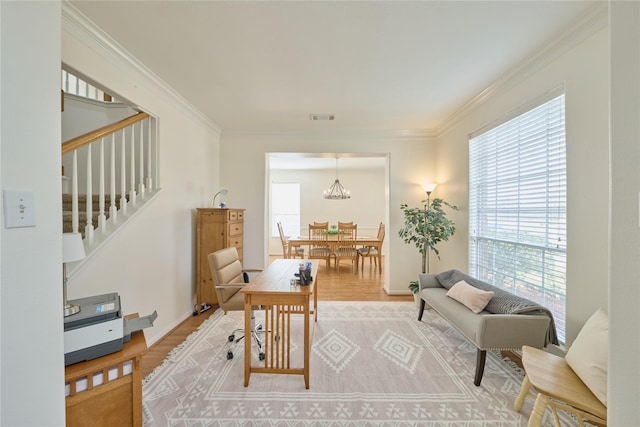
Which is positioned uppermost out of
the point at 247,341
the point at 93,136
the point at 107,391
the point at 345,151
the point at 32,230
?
the point at 345,151

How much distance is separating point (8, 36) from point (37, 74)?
110mm

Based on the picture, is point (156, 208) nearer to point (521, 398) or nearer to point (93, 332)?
point (93, 332)

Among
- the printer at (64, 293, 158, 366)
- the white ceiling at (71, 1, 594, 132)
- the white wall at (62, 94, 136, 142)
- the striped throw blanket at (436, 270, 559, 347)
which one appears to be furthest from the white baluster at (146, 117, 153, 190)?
the striped throw blanket at (436, 270, 559, 347)

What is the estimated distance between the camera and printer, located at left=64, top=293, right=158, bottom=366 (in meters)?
1.18

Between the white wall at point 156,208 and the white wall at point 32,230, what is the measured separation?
1.20 m

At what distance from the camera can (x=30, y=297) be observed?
2.65 ft

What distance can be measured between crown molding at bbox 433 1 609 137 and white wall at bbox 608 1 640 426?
122 centimetres

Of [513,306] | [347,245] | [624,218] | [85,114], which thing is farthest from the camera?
[347,245]

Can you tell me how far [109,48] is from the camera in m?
2.03

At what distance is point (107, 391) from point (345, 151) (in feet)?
12.6

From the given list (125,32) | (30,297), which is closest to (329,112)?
(125,32)

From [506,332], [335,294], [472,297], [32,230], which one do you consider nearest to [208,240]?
[335,294]

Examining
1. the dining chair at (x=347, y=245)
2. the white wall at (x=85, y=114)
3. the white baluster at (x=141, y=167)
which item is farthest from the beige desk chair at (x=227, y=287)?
the dining chair at (x=347, y=245)

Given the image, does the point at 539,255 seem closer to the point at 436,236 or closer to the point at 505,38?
the point at 436,236
